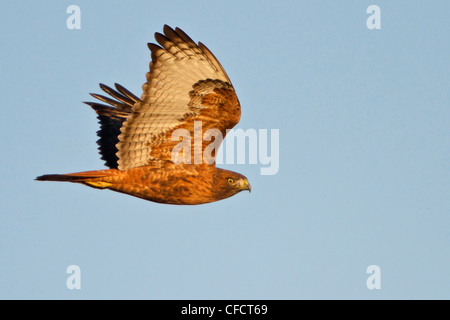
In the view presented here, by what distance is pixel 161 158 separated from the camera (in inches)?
405

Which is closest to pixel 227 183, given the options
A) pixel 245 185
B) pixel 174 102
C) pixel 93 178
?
pixel 245 185

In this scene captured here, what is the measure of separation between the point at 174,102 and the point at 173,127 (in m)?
0.45

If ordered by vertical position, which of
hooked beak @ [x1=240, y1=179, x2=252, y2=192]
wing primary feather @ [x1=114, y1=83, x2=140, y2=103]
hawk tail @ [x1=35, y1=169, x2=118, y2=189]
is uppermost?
wing primary feather @ [x1=114, y1=83, x2=140, y2=103]

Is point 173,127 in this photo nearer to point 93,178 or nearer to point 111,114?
point 93,178

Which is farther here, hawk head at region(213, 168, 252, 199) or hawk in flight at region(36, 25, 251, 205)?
hawk head at region(213, 168, 252, 199)

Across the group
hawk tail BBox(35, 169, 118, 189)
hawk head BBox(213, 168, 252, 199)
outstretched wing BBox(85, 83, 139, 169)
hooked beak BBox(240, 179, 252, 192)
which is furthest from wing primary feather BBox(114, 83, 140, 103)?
hooked beak BBox(240, 179, 252, 192)

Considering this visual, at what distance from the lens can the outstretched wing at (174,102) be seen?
31.1 feet

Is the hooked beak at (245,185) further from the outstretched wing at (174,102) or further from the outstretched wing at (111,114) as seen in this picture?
the outstretched wing at (111,114)

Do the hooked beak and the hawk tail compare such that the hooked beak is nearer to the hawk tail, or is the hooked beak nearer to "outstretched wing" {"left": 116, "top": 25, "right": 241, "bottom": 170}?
"outstretched wing" {"left": 116, "top": 25, "right": 241, "bottom": 170}

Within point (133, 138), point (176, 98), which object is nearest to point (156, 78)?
point (176, 98)

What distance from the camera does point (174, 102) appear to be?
973 cm

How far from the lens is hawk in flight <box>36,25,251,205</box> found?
31.1 ft

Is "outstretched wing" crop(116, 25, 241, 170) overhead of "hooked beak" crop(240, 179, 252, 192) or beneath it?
overhead
